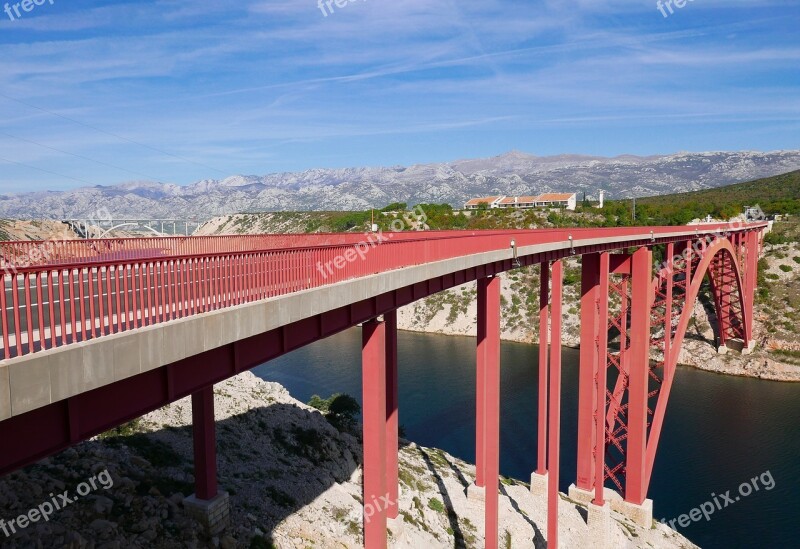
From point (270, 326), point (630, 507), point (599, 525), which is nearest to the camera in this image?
point (270, 326)

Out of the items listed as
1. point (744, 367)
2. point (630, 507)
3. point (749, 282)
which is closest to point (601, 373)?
point (630, 507)

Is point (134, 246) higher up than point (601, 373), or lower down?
higher up

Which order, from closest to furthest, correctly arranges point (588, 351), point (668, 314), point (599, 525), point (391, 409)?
point (391, 409)
point (588, 351)
point (599, 525)
point (668, 314)

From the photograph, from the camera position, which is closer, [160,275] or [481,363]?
[160,275]

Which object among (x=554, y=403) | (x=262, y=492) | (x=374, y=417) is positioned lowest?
(x=262, y=492)

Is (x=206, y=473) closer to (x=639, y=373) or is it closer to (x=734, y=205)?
(x=639, y=373)

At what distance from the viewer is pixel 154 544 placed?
1362cm

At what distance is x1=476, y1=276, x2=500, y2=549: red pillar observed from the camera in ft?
53.0

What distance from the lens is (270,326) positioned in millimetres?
8273

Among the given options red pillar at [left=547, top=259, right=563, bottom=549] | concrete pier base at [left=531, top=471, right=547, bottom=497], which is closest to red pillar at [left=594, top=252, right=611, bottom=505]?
concrete pier base at [left=531, top=471, right=547, bottom=497]

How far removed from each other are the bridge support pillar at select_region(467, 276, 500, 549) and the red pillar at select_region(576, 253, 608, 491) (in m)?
6.63

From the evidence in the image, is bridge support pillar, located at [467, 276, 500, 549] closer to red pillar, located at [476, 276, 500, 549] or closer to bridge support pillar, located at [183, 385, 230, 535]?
red pillar, located at [476, 276, 500, 549]

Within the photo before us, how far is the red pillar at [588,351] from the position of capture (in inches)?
870

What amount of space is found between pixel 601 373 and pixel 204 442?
50.5ft
